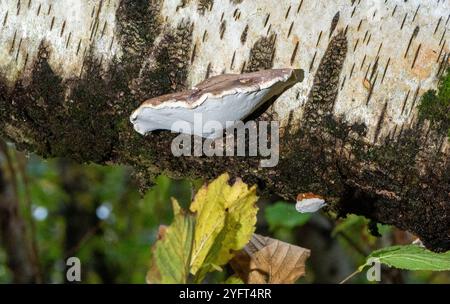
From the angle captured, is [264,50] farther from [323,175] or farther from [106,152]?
[106,152]

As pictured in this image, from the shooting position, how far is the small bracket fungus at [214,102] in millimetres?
1653

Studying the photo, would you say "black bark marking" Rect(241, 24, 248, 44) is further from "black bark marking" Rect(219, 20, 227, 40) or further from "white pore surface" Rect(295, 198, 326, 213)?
"white pore surface" Rect(295, 198, 326, 213)

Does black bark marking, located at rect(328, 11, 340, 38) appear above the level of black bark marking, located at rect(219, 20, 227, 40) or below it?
above

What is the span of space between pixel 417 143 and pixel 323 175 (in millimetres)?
323

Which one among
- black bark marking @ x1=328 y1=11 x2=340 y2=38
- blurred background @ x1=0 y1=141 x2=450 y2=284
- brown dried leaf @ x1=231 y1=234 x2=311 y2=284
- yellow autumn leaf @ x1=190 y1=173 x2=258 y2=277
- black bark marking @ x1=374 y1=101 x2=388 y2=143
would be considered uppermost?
black bark marking @ x1=328 y1=11 x2=340 y2=38

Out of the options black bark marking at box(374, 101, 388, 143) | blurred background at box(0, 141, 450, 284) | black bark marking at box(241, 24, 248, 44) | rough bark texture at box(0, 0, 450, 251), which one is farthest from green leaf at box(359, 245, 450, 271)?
blurred background at box(0, 141, 450, 284)

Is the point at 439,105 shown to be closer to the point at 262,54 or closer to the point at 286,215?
the point at 262,54

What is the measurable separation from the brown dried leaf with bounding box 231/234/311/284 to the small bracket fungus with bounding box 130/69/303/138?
47 cm

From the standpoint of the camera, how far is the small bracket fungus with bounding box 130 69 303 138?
5.42 ft

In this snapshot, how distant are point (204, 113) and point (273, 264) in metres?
0.63

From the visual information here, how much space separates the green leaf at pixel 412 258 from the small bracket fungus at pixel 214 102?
61cm

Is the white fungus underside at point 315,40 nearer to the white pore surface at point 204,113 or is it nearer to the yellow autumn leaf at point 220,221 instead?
the white pore surface at point 204,113

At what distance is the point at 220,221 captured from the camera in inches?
65.3
